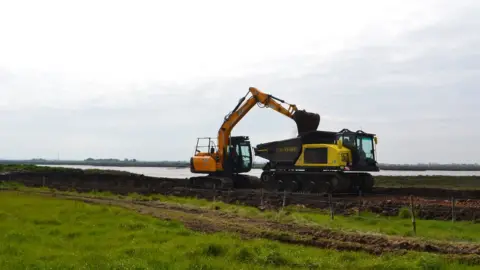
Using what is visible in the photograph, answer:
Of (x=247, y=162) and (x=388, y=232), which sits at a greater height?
(x=247, y=162)

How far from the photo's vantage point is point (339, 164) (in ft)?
85.9

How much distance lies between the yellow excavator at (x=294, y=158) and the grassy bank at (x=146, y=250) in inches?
461

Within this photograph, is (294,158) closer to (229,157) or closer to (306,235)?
(229,157)

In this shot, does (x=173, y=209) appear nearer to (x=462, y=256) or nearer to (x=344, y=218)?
(x=344, y=218)

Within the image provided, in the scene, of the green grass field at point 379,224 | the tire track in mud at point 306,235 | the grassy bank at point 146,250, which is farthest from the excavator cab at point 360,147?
the grassy bank at point 146,250

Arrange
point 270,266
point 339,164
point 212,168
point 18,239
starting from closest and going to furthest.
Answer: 1. point 270,266
2. point 18,239
3. point 339,164
4. point 212,168

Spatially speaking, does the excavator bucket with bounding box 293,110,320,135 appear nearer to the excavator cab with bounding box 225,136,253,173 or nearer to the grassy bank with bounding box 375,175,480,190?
A: the excavator cab with bounding box 225,136,253,173

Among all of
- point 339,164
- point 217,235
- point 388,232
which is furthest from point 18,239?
point 339,164

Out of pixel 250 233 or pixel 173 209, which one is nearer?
pixel 250 233

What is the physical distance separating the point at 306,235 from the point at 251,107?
1787 cm

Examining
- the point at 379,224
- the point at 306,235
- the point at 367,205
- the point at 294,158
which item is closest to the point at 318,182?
the point at 294,158

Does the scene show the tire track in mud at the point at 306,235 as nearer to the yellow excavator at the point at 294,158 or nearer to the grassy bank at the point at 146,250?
the grassy bank at the point at 146,250

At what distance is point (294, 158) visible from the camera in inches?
1129

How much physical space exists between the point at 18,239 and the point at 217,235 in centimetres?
548
